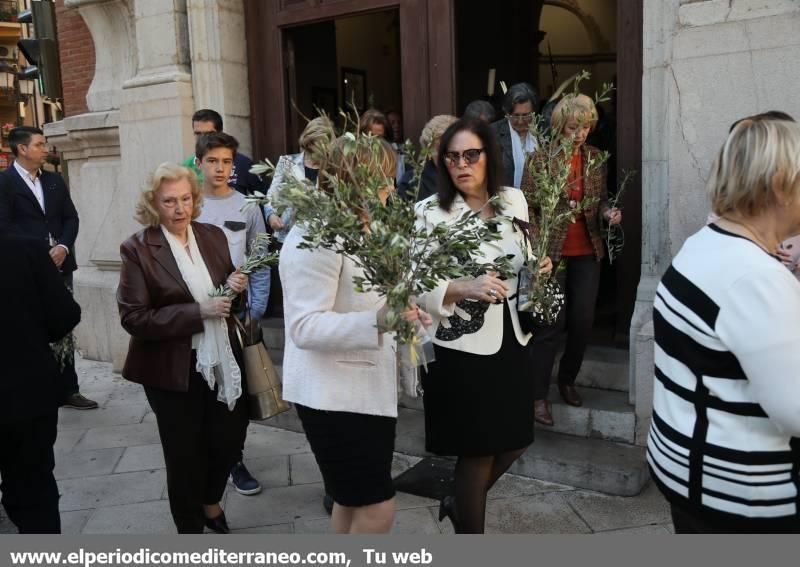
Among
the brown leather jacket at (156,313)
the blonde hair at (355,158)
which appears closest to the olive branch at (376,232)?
the blonde hair at (355,158)

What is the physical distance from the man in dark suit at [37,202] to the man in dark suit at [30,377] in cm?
304

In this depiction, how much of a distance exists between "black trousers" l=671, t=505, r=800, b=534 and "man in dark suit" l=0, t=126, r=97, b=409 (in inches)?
214

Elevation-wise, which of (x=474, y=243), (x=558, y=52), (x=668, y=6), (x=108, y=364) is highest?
(x=558, y=52)

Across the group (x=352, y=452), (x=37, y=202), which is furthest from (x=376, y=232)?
(x=37, y=202)

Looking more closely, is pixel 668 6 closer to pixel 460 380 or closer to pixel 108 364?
pixel 460 380

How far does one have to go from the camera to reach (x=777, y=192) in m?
1.82

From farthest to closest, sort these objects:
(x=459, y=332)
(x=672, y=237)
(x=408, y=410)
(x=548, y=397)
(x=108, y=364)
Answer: (x=108, y=364) → (x=408, y=410) → (x=548, y=397) → (x=672, y=237) → (x=459, y=332)

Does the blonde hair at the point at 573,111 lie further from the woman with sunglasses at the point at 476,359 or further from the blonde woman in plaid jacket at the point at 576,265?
the woman with sunglasses at the point at 476,359

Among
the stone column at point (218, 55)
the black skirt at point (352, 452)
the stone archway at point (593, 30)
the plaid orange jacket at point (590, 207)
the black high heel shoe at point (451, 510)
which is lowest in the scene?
the black high heel shoe at point (451, 510)

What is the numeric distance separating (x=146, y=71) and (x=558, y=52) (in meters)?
8.75

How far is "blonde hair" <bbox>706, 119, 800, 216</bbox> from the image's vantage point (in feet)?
5.89

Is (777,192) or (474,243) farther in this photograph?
(474,243)

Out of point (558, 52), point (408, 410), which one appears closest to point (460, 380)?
point (408, 410)

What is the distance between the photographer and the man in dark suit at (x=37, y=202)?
6.27m
